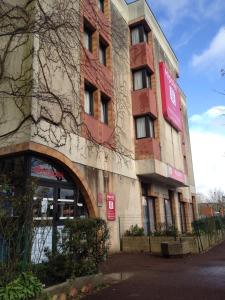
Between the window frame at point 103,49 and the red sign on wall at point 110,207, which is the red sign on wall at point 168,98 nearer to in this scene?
the window frame at point 103,49

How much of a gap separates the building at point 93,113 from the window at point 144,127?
6 centimetres

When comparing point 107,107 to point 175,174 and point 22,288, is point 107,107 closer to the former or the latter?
point 175,174

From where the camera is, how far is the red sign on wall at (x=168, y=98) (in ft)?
71.5

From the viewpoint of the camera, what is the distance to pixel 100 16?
17.5 m

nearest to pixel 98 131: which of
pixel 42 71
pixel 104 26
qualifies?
pixel 42 71

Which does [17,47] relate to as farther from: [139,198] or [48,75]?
[139,198]

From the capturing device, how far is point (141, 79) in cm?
2019

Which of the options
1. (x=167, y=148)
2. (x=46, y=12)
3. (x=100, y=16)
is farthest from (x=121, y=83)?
(x=46, y=12)

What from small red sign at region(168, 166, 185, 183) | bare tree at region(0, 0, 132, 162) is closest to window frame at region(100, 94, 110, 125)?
bare tree at region(0, 0, 132, 162)

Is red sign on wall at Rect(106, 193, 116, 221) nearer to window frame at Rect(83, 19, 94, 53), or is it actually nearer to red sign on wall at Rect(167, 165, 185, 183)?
red sign on wall at Rect(167, 165, 185, 183)

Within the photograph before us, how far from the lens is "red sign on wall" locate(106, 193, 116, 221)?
14.9m

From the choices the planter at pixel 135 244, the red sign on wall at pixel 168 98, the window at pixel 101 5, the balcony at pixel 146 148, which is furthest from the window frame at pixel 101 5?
the planter at pixel 135 244

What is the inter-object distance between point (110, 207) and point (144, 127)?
590cm

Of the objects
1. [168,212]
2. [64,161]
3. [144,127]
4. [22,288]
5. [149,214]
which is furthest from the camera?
[168,212]
